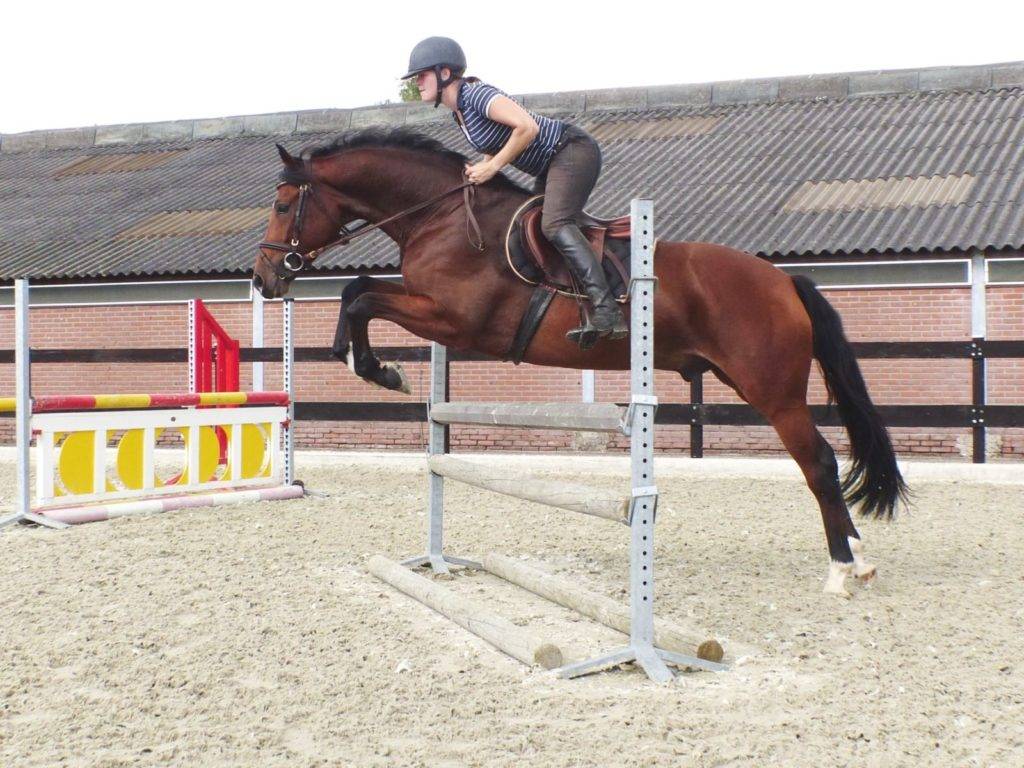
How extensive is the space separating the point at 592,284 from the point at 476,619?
4.26 ft

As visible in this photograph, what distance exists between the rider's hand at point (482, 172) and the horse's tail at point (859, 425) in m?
1.47

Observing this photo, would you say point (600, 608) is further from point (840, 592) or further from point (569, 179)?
point (569, 179)

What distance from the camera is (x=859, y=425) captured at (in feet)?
15.9

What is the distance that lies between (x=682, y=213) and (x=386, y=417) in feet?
18.2

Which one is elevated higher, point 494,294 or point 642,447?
point 494,294

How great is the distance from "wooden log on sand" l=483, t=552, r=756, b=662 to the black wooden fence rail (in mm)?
3177

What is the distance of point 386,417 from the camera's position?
31.8 feet

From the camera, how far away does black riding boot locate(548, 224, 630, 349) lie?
4051 mm

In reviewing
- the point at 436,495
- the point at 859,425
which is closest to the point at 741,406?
the point at 859,425

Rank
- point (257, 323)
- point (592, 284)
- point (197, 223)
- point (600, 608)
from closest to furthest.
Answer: point (600, 608), point (592, 284), point (257, 323), point (197, 223)

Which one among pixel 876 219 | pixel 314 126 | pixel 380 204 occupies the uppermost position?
pixel 314 126

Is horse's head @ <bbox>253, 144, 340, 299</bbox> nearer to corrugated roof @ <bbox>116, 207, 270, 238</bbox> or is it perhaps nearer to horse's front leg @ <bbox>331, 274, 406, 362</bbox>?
horse's front leg @ <bbox>331, 274, 406, 362</bbox>

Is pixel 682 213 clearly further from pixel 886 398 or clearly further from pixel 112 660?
pixel 112 660

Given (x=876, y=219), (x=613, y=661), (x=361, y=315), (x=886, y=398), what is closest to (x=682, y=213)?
(x=876, y=219)
